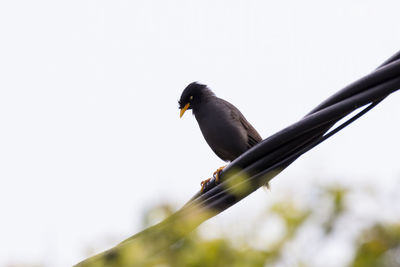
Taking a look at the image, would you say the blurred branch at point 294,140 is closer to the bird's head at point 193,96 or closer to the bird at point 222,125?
the bird at point 222,125

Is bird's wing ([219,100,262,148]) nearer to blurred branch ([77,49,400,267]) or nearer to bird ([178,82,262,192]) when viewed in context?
bird ([178,82,262,192])

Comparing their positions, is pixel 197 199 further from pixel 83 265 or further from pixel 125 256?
pixel 125 256

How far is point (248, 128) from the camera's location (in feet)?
21.1

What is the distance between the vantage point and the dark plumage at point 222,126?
6.17 metres

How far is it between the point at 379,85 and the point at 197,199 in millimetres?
1014

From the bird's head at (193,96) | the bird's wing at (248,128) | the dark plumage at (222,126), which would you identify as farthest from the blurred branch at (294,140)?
the bird's head at (193,96)

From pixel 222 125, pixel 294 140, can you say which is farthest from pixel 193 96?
pixel 294 140

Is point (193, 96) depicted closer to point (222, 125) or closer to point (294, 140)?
point (222, 125)

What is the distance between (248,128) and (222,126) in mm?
346

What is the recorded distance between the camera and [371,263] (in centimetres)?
153

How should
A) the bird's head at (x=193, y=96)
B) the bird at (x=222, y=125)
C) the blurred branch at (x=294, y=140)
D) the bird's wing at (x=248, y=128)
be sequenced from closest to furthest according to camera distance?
the blurred branch at (x=294, y=140) < the bird at (x=222, y=125) < the bird's wing at (x=248, y=128) < the bird's head at (x=193, y=96)

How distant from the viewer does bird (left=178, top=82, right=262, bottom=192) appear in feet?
20.2

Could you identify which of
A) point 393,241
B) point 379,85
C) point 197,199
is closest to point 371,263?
point 393,241

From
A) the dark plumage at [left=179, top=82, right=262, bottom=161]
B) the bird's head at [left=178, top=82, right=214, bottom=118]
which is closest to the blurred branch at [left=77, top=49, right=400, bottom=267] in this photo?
the dark plumage at [left=179, top=82, right=262, bottom=161]
